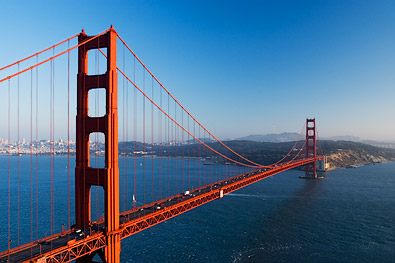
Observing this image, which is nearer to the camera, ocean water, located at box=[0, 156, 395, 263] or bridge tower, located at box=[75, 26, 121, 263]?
bridge tower, located at box=[75, 26, 121, 263]

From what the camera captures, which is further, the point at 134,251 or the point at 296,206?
the point at 296,206

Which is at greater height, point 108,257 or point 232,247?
point 108,257

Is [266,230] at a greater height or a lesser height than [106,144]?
lesser

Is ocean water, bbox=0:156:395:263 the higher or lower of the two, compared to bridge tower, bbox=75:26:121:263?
lower

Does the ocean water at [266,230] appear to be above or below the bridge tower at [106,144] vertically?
below

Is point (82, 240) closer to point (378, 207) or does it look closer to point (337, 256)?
point (337, 256)

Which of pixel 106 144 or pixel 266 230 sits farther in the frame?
pixel 266 230

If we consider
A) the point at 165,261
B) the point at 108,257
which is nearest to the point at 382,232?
the point at 165,261

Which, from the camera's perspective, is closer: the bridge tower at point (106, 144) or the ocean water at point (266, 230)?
the bridge tower at point (106, 144)
